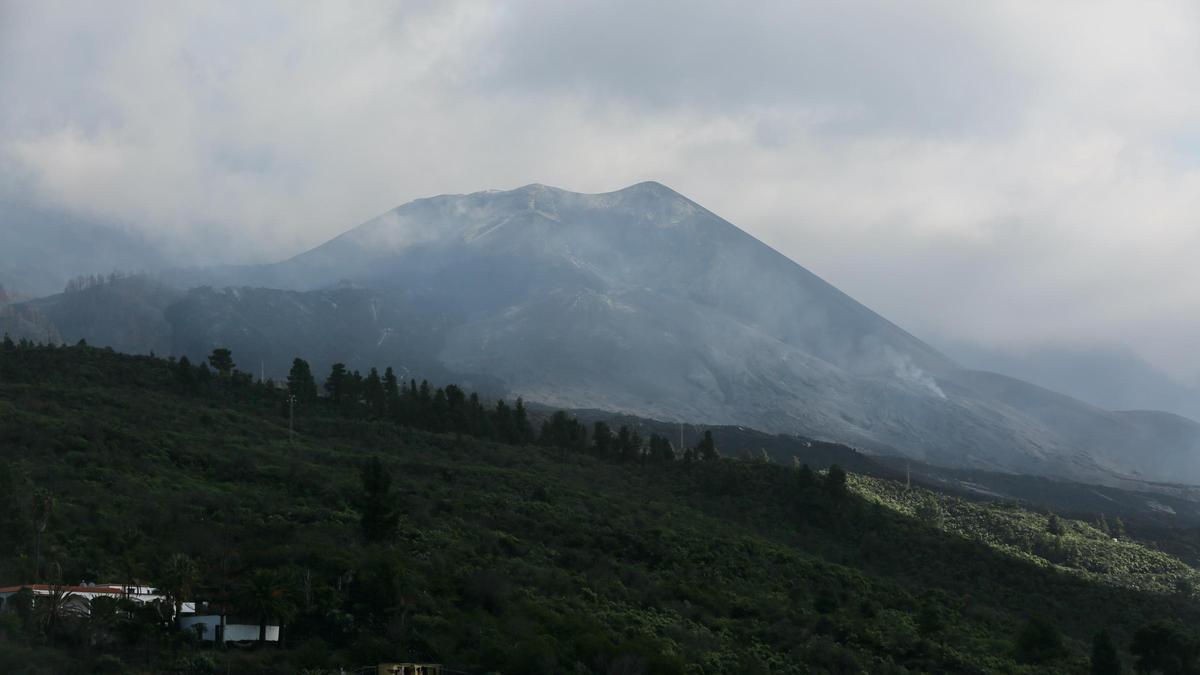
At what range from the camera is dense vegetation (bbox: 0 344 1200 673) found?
106 feet

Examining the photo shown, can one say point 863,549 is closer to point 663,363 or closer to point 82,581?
point 82,581

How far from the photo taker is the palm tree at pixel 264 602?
31.0m

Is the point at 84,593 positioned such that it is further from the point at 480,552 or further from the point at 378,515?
the point at 480,552

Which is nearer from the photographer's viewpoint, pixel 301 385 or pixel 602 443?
pixel 301 385

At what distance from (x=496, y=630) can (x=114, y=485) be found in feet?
56.4

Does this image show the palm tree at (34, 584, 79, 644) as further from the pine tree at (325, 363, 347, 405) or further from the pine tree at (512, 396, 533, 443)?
the pine tree at (512, 396, 533, 443)

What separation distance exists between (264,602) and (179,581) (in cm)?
213

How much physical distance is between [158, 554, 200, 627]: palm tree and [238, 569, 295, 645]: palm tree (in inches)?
54.8

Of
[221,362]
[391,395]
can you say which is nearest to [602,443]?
[391,395]

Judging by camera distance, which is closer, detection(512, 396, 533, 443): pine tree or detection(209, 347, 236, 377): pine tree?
detection(209, 347, 236, 377): pine tree

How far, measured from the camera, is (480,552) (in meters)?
42.7

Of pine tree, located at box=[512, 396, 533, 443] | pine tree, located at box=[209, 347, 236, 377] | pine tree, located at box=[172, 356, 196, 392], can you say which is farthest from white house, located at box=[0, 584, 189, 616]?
pine tree, located at box=[209, 347, 236, 377]

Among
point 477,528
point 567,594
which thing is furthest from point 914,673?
point 477,528

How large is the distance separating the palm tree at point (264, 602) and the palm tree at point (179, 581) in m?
Answer: 1.39
